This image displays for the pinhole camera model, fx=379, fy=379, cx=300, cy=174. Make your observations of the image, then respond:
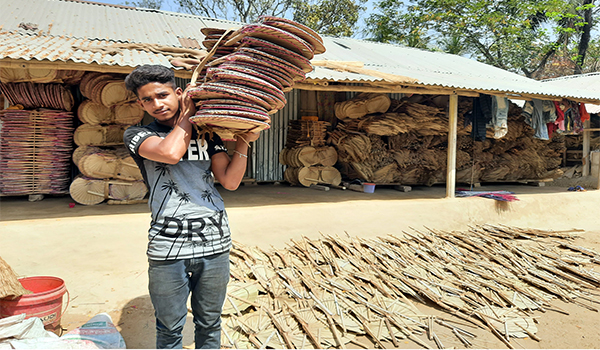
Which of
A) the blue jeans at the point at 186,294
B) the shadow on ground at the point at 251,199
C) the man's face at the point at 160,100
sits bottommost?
the shadow on ground at the point at 251,199

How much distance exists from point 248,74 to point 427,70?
8296 millimetres

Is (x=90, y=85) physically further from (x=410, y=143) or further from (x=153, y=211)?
(x=410, y=143)

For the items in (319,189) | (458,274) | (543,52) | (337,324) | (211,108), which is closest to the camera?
(211,108)

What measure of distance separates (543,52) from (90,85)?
21.9 meters

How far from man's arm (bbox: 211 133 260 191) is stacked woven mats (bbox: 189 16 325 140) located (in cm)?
6

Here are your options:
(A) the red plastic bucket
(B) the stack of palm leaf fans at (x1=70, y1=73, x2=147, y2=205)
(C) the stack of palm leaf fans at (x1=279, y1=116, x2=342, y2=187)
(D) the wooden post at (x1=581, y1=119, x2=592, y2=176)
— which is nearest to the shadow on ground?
(B) the stack of palm leaf fans at (x1=70, y1=73, x2=147, y2=205)

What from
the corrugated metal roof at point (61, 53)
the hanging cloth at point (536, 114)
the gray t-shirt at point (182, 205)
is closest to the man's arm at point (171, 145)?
the gray t-shirt at point (182, 205)

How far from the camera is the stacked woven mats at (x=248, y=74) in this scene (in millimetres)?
1819

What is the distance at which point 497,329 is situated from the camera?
11.8 feet

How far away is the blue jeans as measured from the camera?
1845mm

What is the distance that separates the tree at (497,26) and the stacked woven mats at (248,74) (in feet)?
63.5

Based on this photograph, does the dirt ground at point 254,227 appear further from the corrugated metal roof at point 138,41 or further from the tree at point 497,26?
the tree at point 497,26

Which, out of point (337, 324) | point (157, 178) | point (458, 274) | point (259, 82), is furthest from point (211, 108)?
point (458, 274)

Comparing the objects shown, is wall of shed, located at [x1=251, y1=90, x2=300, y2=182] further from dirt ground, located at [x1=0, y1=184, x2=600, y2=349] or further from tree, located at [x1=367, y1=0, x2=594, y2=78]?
tree, located at [x1=367, y1=0, x2=594, y2=78]
